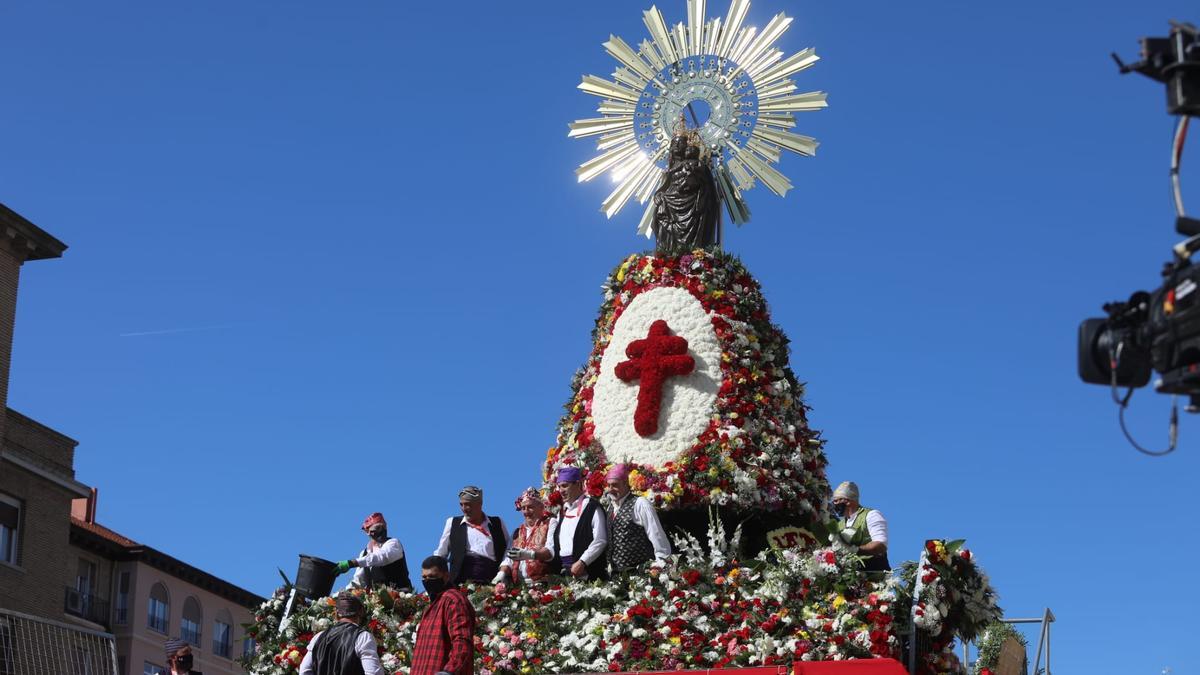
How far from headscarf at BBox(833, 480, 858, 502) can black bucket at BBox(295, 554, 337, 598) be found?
4831 millimetres

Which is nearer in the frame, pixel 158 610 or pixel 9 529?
pixel 9 529

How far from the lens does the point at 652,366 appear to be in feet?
54.4

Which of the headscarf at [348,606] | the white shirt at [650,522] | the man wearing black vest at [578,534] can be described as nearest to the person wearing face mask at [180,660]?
the headscarf at [348,606]

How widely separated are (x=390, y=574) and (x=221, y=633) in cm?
3829

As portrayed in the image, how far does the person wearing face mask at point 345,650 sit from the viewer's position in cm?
1155

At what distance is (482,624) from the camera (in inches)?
566

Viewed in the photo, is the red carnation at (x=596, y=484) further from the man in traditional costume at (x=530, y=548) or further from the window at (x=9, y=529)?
the window at (x=9, y=529)

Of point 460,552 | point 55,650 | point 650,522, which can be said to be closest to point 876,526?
point 650,522

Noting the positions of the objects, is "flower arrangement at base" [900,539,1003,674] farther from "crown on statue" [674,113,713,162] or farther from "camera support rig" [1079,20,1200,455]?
"crown on statue" [674,113,713,162]

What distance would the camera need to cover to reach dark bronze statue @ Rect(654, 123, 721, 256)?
17.8 meters

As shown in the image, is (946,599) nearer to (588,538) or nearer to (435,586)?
(588,538)

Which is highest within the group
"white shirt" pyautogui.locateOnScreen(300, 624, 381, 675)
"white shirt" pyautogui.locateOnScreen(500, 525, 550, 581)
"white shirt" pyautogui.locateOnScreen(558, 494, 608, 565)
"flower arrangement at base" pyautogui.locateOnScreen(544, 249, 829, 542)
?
"flower arrangement at base" pyautogui.locateOnScreen(544, 249, 829, 542)

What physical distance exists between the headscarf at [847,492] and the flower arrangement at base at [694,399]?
1.93 meters

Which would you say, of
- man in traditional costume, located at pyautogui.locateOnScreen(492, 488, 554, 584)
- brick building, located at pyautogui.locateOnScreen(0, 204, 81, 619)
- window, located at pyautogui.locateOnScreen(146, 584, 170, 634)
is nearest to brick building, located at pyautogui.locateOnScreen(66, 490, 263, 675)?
window, located at pyautogui.locateOnScreen(146, 584, 170, 634)
